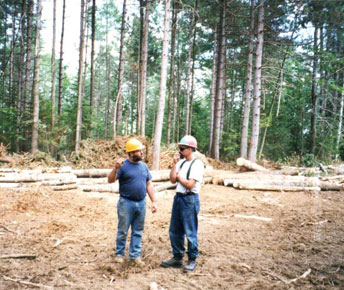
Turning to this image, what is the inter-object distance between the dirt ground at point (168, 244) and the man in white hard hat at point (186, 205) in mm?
214

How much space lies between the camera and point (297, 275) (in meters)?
4.21

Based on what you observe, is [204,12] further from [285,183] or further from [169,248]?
[169,248]

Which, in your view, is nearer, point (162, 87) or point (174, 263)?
point (174, 263)

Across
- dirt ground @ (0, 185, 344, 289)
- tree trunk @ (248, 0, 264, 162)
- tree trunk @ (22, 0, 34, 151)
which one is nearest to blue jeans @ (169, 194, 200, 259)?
dirt ground @ (0, 185, 344, 289)

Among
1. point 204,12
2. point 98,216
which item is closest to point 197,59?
point 204,12

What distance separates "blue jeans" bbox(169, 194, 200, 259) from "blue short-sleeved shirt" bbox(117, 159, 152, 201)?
588mm

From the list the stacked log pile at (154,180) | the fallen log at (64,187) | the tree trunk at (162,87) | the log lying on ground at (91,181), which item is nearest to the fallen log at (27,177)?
the stacked log pile at (154,180)

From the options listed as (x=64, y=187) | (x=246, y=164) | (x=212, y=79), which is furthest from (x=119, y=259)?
(x=212, y=79)

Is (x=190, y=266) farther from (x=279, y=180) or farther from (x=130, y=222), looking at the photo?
(x=279, y=180)

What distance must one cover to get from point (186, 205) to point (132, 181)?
35.9 inches

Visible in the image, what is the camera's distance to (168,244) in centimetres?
551

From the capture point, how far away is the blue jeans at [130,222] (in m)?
4.36

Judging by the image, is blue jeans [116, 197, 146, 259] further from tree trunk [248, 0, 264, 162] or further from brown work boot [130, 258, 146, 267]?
tree trunk [248, 0, 264, 162]

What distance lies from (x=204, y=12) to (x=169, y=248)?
755 inches
